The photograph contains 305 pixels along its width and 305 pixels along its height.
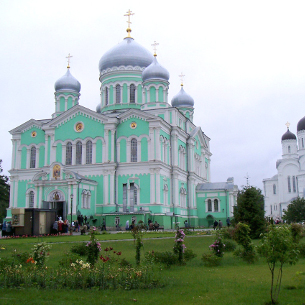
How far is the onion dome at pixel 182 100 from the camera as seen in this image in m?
47.0

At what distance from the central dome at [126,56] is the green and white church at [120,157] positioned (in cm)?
10

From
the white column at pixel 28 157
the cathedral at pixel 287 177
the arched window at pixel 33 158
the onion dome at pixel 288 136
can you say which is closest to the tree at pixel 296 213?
the arched window at pixel 33 158

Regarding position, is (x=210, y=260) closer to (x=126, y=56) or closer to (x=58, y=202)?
(x=58, y=202)

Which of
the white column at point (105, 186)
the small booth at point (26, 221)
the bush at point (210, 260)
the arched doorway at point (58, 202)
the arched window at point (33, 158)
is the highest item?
the arched window at point (33, 158)

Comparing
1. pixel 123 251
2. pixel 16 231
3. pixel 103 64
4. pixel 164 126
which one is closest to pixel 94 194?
pixel 164 126

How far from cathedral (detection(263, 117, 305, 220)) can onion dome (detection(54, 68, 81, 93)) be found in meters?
37.3

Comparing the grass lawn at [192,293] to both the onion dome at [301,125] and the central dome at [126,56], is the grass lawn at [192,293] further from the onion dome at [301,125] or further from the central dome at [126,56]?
the onion dome at [301,125]

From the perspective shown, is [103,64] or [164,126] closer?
[164,126]

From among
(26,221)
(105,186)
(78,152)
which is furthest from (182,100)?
(26,221)

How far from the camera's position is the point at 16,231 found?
80.6 ft

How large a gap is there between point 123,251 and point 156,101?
79.8 ft

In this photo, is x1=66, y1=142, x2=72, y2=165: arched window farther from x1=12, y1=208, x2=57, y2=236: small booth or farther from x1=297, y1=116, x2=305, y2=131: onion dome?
x1=297, y1=116, x2=305, y2=131: onion dome

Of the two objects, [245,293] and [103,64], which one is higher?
[103,64]

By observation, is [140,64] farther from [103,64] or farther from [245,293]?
[245,293]
